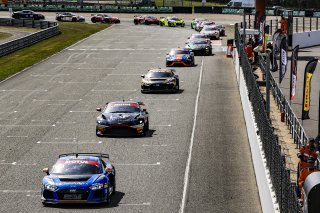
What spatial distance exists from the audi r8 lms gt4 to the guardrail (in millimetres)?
33099

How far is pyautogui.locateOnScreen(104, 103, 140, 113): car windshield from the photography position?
108 feet

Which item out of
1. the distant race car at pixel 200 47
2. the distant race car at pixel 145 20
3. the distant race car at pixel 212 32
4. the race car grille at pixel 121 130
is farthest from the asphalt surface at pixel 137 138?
the distant race car at pixel 145 20

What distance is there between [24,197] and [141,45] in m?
50.4

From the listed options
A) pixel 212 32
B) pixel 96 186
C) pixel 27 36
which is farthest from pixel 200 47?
pixel 96 186

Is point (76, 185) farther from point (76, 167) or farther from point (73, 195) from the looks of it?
point (76, 167)

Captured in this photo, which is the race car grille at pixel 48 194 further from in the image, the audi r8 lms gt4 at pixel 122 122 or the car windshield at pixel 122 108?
the car windshield at pixel 122 108

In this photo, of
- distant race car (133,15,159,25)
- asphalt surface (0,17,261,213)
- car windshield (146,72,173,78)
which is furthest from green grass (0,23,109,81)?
car windshield (146,72,173,78)

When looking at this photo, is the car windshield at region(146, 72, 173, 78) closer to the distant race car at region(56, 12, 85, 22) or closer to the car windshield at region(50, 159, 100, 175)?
the car windshield at region(50, 159, 100, 175)

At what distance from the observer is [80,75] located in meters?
53.8

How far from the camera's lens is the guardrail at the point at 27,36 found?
66.5m

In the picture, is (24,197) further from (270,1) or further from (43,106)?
(270,1)

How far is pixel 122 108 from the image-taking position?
33125 millimetres

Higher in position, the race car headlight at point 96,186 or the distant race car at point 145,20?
the distant race car at point 145,20

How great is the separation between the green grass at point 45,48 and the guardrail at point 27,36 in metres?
0.48
